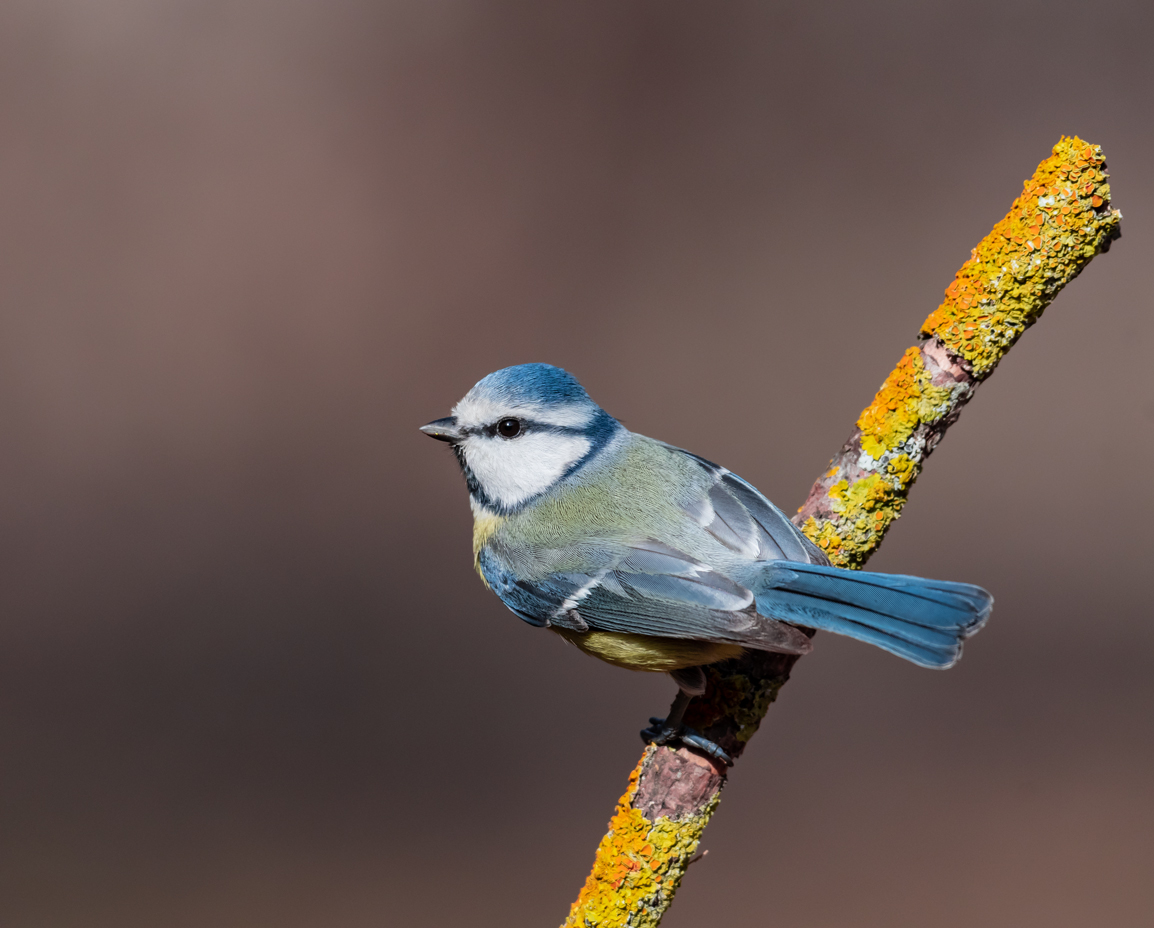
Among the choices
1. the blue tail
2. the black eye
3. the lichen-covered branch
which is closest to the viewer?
the blue tail

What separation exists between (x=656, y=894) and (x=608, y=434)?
61 cm

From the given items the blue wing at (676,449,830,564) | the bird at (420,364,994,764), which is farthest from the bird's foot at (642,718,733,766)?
the blue wing at (676,449,830,564)

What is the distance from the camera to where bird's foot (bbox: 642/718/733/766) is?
111 centimetres

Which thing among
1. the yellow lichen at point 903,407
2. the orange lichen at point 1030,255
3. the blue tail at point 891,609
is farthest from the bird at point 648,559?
the orange lichen at point 1030,255

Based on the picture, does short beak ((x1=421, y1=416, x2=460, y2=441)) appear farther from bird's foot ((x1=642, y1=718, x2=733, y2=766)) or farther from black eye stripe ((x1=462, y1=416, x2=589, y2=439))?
bird's foot ((x1=642, y1=718, x2=733, y2=766))

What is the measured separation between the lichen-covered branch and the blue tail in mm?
141

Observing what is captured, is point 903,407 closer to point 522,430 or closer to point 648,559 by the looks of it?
point 648,559

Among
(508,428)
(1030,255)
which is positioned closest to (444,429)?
(508,428)

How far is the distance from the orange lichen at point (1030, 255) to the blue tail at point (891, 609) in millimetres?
331

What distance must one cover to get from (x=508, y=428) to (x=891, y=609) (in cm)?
56

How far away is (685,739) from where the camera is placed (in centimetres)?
112

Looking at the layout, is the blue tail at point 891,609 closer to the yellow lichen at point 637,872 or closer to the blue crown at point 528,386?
the yellow lichen at point 637,872

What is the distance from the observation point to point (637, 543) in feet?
3.93

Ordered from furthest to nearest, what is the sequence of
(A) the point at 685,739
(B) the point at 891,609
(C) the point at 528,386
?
(C) the point at 528,386, (A) the point at 685,739, (B) the point at 891,609
